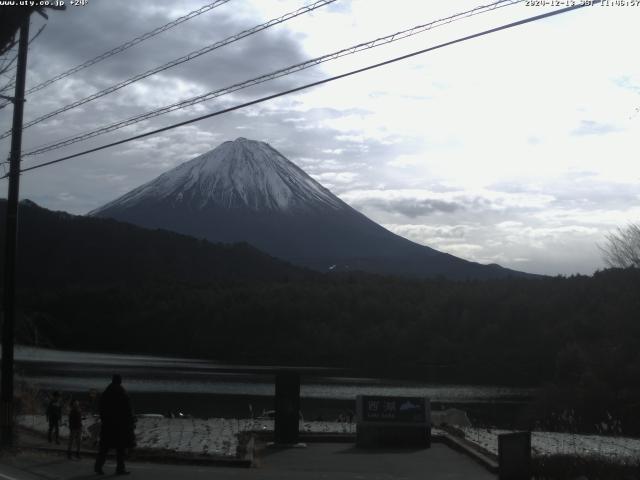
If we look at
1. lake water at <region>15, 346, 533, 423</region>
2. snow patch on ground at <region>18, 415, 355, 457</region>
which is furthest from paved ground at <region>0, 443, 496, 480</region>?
lake water at <region>15, 346, 533, 423</region>

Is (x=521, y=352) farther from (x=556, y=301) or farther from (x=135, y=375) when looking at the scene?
(x=135, y=375)

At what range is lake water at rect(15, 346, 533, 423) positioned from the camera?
46062 mm

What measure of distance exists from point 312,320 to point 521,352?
1340 inches

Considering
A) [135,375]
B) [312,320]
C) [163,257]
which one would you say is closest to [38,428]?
[135,375]

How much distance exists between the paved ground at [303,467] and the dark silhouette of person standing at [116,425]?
0.93ft

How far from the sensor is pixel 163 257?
162m

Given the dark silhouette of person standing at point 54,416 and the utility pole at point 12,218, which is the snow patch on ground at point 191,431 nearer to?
the dark silhouette of person standing at point 54,416

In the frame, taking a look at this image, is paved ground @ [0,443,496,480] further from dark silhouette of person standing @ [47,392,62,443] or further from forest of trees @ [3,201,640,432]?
forest of trees @ [3,201,640,432]

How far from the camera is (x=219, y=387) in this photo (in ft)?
192

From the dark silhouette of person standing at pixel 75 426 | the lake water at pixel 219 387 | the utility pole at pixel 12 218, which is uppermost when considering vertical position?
the utility pole at pixel 12 218

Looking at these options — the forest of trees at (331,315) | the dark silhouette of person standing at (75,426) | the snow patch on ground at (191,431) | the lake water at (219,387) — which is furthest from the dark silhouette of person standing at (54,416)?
the forest of trees at (331,315)

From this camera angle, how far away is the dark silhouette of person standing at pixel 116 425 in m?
13.5

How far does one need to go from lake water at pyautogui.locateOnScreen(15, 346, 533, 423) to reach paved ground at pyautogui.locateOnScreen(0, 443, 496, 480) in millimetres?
22584

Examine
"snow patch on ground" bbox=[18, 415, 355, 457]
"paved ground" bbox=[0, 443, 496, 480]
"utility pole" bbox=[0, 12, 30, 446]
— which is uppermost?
"utility pole" bbox=[0, 12, 30, 446]
